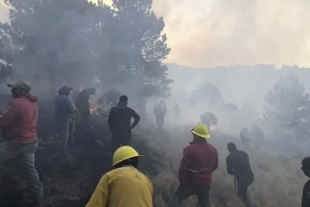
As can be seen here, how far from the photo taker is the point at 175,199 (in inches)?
235

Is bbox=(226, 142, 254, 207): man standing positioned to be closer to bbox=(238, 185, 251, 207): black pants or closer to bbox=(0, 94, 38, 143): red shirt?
bbox=(238, 185, 251, 207): black pants

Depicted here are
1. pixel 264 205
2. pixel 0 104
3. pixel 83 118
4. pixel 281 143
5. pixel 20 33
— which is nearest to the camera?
pixel 264 205

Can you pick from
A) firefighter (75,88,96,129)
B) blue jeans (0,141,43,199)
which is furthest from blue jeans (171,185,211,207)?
firefighter (75,88,96,129)

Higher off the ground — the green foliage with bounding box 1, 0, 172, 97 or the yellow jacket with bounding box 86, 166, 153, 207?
the green foliage with bounding box 1, 0, 172, 97

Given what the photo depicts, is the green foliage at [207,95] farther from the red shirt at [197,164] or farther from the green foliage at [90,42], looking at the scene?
the red shirt at [197,164]

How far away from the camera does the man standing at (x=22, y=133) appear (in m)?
5.13

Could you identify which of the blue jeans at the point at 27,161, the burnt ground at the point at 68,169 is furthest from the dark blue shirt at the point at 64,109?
the blue jeans at the point at 27,161

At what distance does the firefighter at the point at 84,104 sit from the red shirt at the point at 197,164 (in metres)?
5.18

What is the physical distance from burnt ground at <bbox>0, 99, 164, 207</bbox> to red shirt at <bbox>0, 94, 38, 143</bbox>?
132cm

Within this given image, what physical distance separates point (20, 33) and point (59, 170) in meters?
15.0

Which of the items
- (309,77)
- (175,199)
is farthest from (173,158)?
(309,77)

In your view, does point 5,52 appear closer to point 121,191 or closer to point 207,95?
point 121,191

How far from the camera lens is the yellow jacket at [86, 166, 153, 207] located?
2.83 m

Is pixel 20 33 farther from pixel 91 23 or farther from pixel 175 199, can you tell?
pixel 175 199
